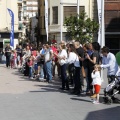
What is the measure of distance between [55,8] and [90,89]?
→ 3342 centimetres

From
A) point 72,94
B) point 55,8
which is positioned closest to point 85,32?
point 72,94

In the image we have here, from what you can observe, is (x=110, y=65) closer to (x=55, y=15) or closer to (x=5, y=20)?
(x=55, y=15)

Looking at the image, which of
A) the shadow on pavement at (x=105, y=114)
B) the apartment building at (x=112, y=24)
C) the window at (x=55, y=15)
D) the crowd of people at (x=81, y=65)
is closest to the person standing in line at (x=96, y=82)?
the crowd of people at (x=81, y=65)

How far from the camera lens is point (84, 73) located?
48.4ft

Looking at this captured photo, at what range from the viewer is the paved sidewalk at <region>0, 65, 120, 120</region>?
35.3 feet

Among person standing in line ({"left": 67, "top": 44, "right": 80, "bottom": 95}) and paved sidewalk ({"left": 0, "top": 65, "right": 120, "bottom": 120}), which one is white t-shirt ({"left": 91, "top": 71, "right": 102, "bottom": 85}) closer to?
paved sidewalk ({"left": 0, "top": 65, "right": 120, "bottom": 120})

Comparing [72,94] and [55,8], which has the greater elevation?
[55,8]

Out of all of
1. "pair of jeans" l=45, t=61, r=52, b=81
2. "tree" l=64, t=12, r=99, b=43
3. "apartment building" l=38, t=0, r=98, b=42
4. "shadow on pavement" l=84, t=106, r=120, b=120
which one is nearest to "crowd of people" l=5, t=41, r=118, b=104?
"pair of jeans" l=45, t=61, r=52, b=81

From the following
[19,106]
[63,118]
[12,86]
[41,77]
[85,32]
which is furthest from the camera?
[85,32]

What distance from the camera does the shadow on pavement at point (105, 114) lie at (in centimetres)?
1055

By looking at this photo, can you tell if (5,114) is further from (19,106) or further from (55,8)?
(55,8)

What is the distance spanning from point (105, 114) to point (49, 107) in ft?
5.81

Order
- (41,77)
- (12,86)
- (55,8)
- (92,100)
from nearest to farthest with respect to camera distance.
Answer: (92,100)
(12,86)
(41,77)
(55,8)

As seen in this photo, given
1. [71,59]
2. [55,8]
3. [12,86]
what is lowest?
[12,86]
